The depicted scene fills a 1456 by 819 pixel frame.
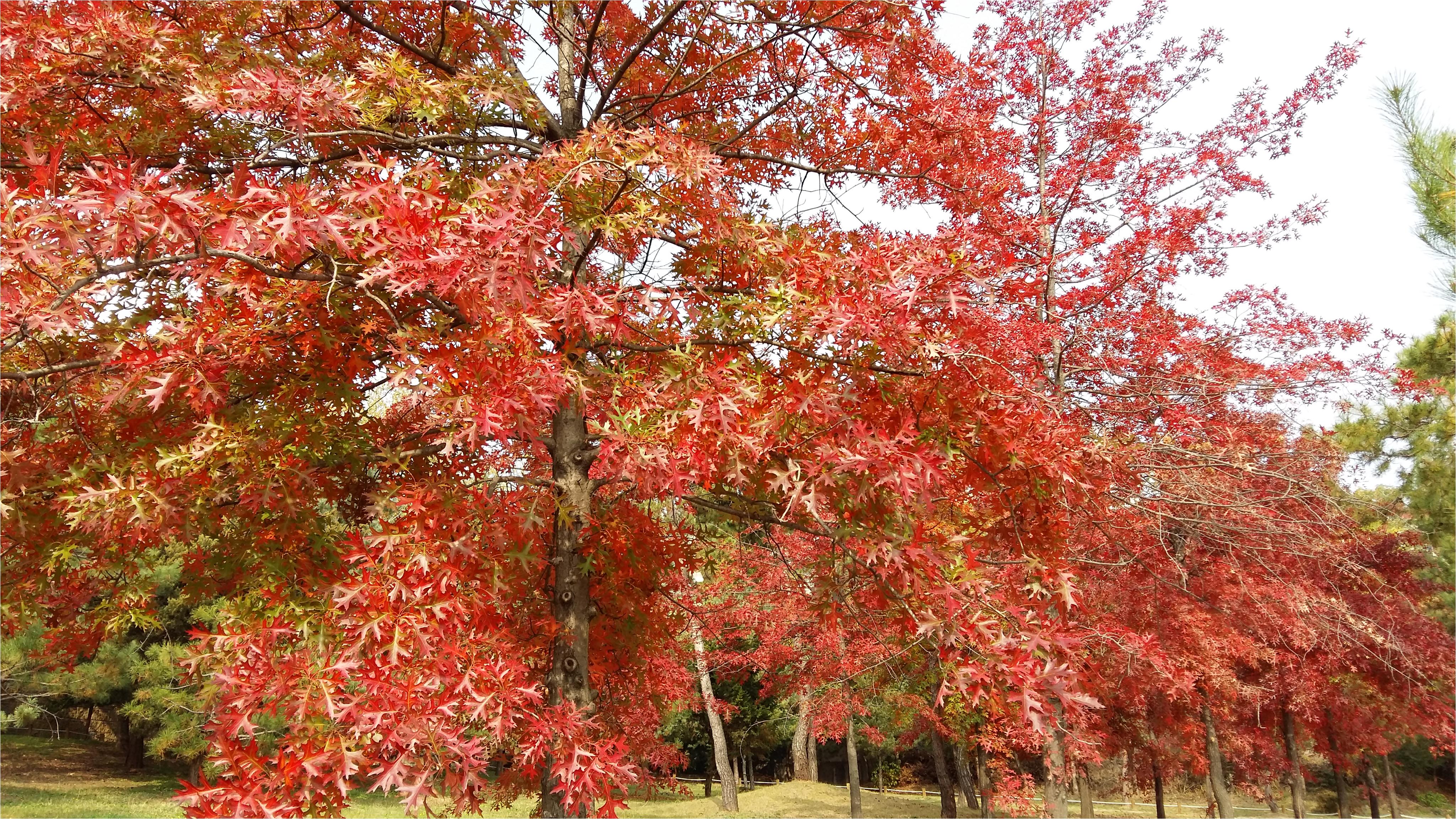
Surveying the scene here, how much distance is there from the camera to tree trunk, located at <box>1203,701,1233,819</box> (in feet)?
40.0

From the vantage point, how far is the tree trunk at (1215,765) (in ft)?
40.0

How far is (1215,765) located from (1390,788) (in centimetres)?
1283

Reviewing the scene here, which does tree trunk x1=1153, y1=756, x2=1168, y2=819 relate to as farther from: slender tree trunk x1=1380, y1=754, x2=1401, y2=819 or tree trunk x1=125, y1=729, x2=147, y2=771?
tree trunk x1=125, y1=729, x2=147, y2=771

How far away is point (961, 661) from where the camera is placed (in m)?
3.24

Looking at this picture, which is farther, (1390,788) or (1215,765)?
(1390,788)

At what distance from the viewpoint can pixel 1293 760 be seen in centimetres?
1424

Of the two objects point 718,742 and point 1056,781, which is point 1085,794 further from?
point 1056,781

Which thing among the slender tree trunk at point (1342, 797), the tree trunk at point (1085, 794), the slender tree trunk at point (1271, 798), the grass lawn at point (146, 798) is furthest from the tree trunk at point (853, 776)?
the slender tree trunk at point (1271, 798)

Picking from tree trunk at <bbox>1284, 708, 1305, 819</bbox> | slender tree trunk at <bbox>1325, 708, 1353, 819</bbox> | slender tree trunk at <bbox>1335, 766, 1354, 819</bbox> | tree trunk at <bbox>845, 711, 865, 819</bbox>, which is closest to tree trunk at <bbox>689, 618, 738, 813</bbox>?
tree trunk at <bbox>845, 711, 865, 819</bbox>

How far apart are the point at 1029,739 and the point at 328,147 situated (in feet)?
29.5

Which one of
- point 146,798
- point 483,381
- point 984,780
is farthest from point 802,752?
point 483,381

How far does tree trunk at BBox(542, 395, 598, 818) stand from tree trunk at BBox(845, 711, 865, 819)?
959 cm

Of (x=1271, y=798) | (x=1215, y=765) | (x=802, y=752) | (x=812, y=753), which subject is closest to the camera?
(x=1215, y=765)

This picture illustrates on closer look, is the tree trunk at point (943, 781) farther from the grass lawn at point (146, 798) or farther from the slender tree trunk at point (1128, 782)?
the slender tree trunk at point (1128, 782)
